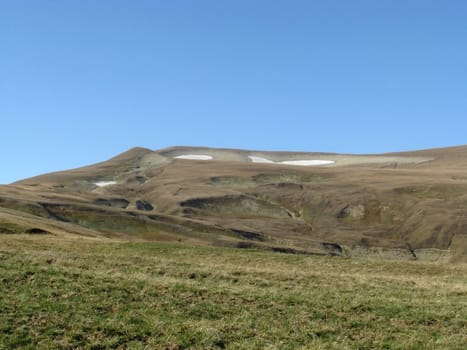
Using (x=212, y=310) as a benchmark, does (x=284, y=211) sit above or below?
below

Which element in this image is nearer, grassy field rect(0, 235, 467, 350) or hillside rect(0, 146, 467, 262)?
grassy field rect(0, 235, 467, 350)

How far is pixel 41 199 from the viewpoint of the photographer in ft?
404

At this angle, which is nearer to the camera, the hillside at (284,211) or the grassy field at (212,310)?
the grassy field at (212,310)

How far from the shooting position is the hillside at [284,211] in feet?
357

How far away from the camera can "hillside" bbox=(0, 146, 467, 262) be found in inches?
4284

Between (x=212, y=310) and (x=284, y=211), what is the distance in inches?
5405

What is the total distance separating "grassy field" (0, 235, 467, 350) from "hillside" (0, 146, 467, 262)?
44.5 meters

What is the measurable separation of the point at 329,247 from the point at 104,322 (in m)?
105

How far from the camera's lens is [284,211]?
156 m

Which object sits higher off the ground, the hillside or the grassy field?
the grassy field

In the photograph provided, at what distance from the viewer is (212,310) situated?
1988 centimetres

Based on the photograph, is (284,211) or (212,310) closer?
(212,310)

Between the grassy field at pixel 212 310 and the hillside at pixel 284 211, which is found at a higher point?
the grassy field at pixel 212 310

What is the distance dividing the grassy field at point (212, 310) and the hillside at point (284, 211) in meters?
44.5
